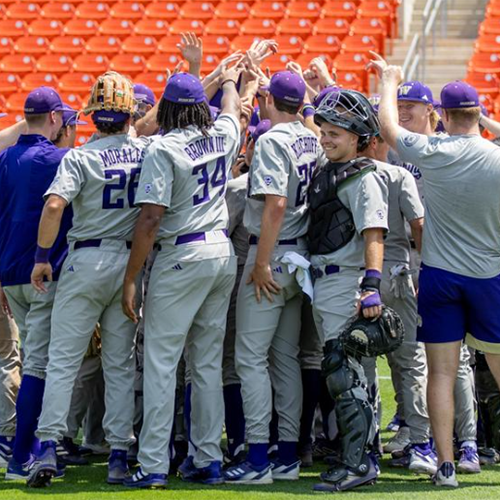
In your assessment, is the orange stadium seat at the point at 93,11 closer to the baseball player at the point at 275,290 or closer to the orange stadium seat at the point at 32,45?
the orange stadium seat at the point at 32,45

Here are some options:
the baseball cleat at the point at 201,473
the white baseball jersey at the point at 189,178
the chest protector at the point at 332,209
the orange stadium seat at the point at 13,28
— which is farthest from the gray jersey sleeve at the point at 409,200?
the orange stadium seat at the point at 13,28

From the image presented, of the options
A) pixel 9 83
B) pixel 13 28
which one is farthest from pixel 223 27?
pixel 13 28

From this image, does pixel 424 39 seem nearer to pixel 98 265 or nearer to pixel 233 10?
pixel 233 10

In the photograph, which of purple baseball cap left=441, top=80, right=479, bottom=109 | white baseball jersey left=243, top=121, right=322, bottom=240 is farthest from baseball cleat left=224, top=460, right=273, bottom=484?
purple baseball cap left=441, top=80, right=479, bottom=109

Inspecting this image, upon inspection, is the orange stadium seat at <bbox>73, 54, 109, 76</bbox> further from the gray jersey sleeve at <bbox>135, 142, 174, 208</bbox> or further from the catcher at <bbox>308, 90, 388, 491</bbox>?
the gray jersey sleeve at <bbox>135, 142, 174, 208</bbox>

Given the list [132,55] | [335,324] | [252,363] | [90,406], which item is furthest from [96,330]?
[132,55]

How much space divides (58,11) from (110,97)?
1085cm

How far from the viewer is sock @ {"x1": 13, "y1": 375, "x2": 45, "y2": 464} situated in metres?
5.92

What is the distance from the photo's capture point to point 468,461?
605 centimetres

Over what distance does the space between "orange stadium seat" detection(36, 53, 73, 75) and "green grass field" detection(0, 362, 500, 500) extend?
32.0 feet

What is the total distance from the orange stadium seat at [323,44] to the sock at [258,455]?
9.09 m

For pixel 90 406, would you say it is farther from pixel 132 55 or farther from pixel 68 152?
pixel 132 55

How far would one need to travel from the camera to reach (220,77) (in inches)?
257

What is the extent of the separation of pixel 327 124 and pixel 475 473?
6.73 feet
